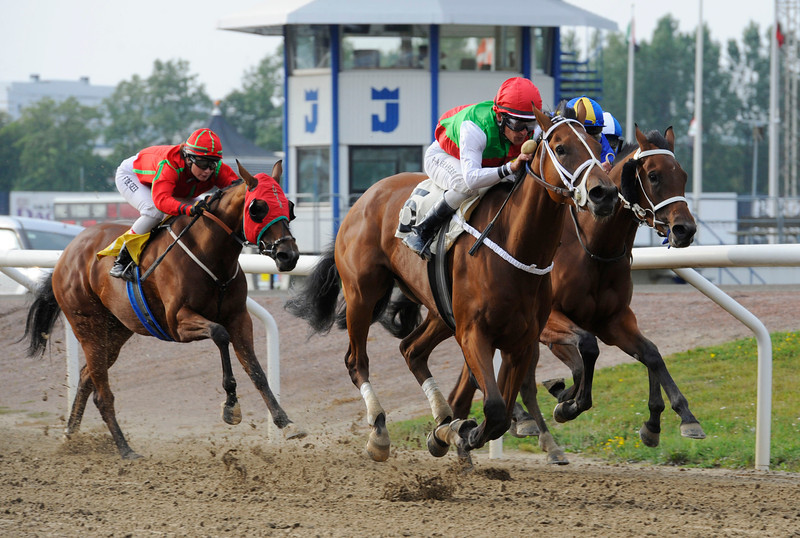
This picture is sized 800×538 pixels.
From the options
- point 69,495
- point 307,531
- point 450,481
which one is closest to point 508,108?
point 450,481

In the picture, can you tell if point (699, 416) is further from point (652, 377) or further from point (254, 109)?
point (254, 109)

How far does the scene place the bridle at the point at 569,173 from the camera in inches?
157

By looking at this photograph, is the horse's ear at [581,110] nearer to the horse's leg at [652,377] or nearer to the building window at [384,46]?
the horse's leg at [652,377]

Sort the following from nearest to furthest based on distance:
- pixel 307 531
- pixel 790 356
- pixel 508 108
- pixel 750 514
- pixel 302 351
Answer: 1. pixel 307 531
2. pixel 750 514
3. pixel 508 108
4. pixel 790 356
5. pixel 302 351

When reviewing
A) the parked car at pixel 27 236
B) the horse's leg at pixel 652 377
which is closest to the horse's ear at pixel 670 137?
the horse's leg at pixel 652 377

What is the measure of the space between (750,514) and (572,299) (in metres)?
1.36

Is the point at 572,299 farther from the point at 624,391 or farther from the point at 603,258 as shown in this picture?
the point at 624,391

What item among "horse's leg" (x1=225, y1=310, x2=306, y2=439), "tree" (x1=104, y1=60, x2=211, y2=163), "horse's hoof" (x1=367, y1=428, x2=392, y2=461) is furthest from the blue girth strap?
"tree" (x1=104, y1=60, x2=211, y2=163)

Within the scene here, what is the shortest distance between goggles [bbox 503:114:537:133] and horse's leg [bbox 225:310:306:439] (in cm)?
176

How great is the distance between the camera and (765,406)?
526 cm

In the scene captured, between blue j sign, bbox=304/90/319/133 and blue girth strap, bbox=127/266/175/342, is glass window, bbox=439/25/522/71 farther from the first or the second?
blue girth strap, bbox=127/266/175/342

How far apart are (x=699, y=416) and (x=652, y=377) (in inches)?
55.5

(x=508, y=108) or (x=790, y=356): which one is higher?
(x=508, y=108)

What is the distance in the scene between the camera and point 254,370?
5.56 m
